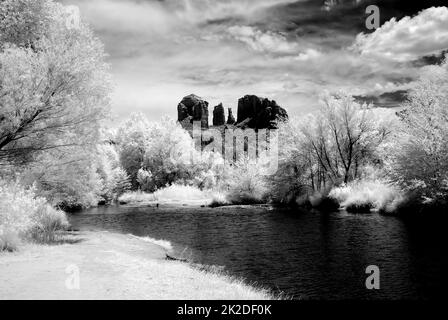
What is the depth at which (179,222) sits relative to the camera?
128 ft

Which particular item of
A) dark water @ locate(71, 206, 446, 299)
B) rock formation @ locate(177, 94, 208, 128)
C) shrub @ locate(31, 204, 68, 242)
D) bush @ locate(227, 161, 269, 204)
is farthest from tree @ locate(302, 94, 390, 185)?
rock formation @ locate(177, 94, 208, 128)

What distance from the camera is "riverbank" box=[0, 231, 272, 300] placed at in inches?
427

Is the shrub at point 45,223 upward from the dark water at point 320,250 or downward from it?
upward

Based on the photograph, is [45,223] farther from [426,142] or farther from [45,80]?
[426,142]

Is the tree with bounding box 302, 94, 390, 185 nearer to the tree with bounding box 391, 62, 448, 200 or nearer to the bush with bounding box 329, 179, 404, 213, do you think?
the bush with bounding box 329, 179, 404, 213

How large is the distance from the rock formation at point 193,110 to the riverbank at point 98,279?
167 meters

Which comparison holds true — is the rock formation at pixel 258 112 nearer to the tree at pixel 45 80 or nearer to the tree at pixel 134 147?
the tree at pixel 134 147

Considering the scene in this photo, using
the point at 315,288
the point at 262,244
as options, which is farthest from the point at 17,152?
the point at 262,244

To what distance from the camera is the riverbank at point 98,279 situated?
10.9 metres

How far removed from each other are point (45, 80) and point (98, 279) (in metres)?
7.61

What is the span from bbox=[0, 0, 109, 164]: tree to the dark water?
31.4 ft

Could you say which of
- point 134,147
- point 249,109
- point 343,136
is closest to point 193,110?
point 249,109

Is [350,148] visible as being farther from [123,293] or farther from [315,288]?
[123,293]

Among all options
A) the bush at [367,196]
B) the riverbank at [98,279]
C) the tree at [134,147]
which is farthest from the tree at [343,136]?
the tree at [134,147]
